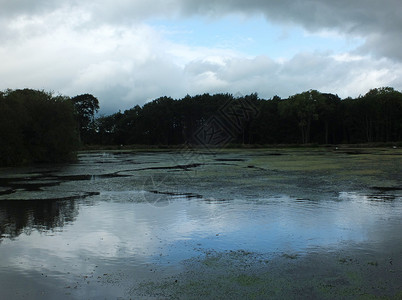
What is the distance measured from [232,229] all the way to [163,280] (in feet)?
13.6

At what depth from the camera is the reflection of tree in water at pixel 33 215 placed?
456 inches

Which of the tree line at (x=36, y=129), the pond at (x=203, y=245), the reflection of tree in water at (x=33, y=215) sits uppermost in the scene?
the tree line at (x=36, y=129)

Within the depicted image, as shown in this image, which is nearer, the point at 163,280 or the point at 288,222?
the point at 163,280

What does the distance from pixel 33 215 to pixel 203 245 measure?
718cm

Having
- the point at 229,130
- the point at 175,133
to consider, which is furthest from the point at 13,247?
the point at 175,133

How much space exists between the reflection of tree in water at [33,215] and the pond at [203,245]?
37 mm

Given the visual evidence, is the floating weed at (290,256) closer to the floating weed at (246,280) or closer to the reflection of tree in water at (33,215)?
the floating weed at (246,280)

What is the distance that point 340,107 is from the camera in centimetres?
10762

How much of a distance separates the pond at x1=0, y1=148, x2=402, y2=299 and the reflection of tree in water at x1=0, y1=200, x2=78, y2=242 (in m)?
0.04

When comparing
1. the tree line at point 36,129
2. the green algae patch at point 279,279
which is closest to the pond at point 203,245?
the green algae patch at point 279,279

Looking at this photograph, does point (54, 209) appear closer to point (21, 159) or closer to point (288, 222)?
point (288, 222)

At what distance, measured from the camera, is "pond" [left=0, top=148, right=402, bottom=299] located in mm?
6711

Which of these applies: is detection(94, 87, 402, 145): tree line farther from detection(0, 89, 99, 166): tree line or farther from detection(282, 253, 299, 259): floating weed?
detection(282, 253, 299, 259): floating weed

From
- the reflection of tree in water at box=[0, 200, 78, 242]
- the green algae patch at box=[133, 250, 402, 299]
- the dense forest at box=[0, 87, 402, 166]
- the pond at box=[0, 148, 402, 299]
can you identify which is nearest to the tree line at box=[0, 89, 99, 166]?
the pond at box=[0, 148, 402, 299]
